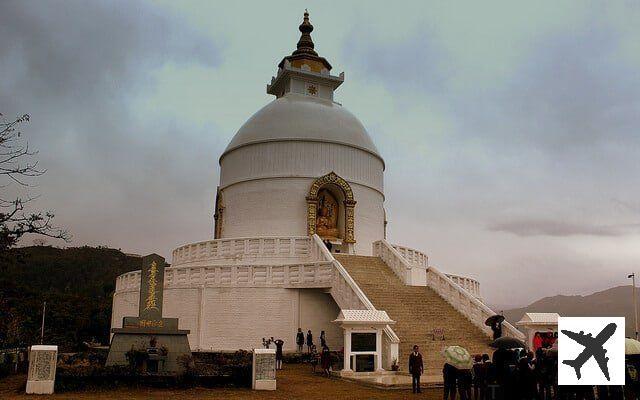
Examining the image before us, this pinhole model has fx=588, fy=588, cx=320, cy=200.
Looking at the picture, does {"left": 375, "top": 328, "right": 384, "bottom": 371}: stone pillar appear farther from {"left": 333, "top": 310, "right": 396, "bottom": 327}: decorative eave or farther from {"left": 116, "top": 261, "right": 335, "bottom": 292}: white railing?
{"left": 116, "top": 261, "right": 335, "bottom": 292}: white railing

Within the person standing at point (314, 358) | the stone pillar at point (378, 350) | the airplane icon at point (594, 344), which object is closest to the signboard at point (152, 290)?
the person standing at point (314, 358)

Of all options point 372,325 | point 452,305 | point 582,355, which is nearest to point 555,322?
point 452,305

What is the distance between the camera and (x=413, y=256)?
94.9ft

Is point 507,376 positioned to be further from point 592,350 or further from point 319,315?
point 319,315

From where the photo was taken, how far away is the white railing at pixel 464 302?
63.2 feet

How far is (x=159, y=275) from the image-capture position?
17031mm

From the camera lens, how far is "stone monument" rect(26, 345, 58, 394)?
13.0 metres

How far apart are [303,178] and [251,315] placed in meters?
9.40

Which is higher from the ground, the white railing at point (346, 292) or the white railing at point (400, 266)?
the white railing at point (400, 266)

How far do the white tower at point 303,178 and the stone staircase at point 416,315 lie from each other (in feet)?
15.6

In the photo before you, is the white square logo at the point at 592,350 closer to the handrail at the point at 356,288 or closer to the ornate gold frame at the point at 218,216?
the handrail at the point at 356,288

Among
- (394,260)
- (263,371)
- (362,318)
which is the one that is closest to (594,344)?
(263,371)

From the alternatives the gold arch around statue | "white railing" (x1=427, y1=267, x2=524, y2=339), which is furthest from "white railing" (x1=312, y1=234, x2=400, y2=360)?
the gold arch around statue

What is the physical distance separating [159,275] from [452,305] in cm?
1119
